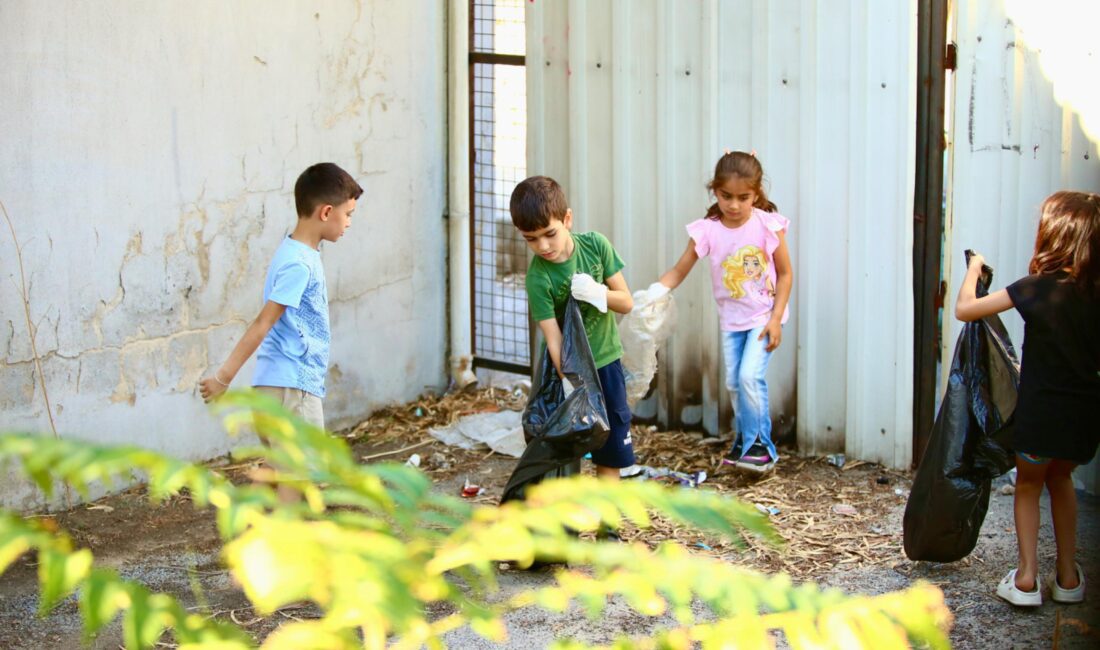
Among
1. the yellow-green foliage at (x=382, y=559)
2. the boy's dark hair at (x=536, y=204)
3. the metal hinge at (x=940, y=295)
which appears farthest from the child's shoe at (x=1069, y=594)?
the yellow-green foliage at (x=382, y=559)

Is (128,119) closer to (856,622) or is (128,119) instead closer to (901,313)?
(901,313)

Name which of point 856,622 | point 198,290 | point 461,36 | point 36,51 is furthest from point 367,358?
point 856,622

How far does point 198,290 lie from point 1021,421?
3.63 metres

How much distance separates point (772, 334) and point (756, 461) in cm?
59

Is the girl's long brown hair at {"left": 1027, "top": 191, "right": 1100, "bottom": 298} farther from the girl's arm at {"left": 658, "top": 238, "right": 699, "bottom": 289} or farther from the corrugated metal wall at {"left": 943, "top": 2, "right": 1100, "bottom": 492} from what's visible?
the girl's arm at {"left": 658, "top": 238, "right": 699, "bottom": 289}

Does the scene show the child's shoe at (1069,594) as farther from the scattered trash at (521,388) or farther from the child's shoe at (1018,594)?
the scattered trash at (521,388)

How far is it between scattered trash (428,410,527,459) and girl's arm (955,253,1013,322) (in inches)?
105

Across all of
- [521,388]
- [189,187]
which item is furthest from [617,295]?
[521,388]

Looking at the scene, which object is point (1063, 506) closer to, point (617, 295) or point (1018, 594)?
point (1018, 594)

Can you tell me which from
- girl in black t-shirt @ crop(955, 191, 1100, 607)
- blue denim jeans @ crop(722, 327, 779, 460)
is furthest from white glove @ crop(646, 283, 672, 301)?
girl in black t-shirt @ crop(955, 191, 1100, 607)

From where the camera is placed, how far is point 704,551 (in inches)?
205

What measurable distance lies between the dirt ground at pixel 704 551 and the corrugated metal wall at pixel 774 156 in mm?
343

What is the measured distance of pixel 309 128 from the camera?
254 inches

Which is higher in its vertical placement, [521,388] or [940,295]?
[940,295]
